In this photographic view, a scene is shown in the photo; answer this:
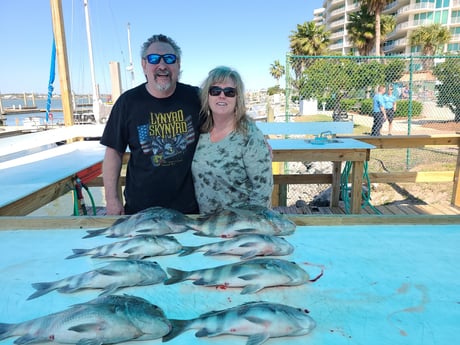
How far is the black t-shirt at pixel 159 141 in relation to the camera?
2.33 metres

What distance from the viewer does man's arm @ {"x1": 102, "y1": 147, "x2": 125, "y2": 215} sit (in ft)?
8.03

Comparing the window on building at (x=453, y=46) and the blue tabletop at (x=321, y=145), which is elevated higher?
the window on building at (x=453, y=46)

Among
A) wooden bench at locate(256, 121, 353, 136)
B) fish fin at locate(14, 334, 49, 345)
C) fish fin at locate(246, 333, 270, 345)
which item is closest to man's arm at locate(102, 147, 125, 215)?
fish fin at locate(14, 334, 49, 345)

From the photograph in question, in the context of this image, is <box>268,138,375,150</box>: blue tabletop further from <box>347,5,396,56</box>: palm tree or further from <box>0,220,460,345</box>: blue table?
<box>347,5,396,56</box>: palm tree

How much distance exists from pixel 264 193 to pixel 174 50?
1.17 meters

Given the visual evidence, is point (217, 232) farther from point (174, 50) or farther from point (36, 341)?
point (174, 50)

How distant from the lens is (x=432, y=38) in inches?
1794

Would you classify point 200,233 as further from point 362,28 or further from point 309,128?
point 362,28

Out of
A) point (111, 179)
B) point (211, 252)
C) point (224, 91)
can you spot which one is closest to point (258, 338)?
point (211, 252)

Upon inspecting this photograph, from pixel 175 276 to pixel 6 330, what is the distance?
0.52 m

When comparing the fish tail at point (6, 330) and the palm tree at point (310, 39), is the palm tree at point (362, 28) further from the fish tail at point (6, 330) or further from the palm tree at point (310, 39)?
the fish tail at point (6, 330)

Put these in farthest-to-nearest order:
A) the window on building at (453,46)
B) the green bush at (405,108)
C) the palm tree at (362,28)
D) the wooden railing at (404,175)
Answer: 1. the window on building at (453,46)
2. the palm tree at (362,28)
3. the green bush at (405,108)
4. the wooden railing at (404,175)

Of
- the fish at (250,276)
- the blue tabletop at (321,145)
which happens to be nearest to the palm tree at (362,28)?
the blue tabletop at (321,145)

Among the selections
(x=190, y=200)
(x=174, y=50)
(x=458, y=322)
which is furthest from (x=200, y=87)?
(x=458, y=322)
